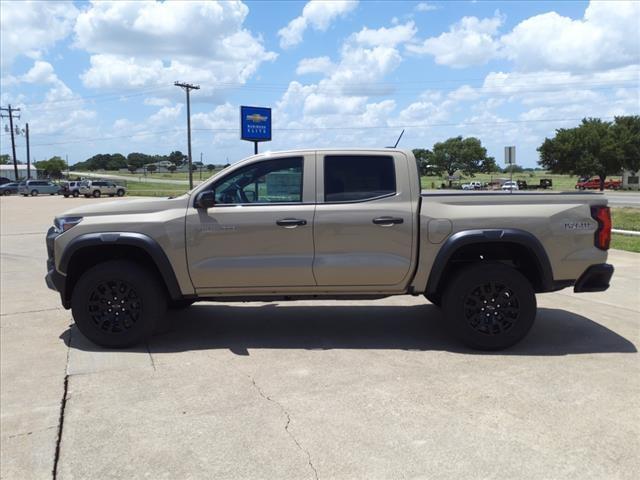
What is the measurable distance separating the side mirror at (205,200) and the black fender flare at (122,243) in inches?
21.0

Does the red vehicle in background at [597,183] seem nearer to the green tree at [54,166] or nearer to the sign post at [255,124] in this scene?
the sign post at [255,124]

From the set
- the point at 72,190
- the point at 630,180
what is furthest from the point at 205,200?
the point at 630,180

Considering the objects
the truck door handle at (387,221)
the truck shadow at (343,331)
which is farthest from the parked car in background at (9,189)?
the truck door handle at (387,221)

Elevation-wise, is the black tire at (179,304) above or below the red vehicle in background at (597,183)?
below

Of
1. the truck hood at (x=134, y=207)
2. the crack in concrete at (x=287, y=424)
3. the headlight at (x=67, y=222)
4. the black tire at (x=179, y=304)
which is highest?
the truck hood at (x=134, y=207)

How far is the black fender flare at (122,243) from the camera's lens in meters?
5.10

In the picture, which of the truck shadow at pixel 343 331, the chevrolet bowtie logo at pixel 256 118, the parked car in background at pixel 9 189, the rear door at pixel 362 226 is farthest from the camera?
the parked car in background at pixel 9 189

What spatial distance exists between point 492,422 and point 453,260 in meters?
1.91

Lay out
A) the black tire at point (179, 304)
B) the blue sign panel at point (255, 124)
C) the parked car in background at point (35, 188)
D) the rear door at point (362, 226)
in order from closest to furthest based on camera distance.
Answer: the rear door at point (362, 226)
the black tire at point (179, 304)
the blue sign panel at point (255, 124)
the parked car in background at point (35, 188)

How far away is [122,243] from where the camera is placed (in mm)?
Result: 5125

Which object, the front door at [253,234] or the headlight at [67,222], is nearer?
the front door at [253,234]

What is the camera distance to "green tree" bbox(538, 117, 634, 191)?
63.0 meters

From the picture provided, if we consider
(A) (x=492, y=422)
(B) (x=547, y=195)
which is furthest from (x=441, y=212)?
(A) (x=492, y=422)

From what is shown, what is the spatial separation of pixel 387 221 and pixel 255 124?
51.6ft
